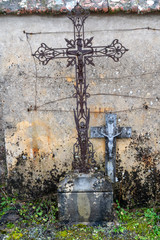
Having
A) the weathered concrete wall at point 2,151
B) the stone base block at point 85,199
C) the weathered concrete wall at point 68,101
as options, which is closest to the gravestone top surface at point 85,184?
the stone base block at point 85,199

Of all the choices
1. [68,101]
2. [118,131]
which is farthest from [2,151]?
[118,131]

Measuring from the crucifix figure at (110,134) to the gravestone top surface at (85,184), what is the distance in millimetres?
535

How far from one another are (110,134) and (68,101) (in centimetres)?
87

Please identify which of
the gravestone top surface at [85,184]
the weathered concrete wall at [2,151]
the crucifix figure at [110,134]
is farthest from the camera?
the weathered concrete wall at [2,151]

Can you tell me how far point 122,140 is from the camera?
4105 mm

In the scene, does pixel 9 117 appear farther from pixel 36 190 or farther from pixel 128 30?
pixel 128 30

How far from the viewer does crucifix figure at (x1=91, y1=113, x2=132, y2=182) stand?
394cm

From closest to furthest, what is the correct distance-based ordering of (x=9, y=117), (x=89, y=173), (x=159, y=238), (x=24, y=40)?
(x=159, y=238) → (x=89, y=173) → (x=24, y=40) → (x=9, y=117)

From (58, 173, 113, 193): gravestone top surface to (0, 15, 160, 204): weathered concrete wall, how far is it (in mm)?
663

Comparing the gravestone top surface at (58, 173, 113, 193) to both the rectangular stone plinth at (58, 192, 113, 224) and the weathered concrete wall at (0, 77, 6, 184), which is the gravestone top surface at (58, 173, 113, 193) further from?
the weathered concrete wall at (0, 77, 6, 184)

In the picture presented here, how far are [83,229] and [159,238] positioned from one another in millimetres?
1055

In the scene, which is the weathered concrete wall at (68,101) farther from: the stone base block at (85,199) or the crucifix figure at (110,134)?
the stone base block at (85,199)

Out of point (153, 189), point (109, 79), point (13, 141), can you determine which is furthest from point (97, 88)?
point (153, 189)

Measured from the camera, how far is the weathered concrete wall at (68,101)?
3.84 metres
